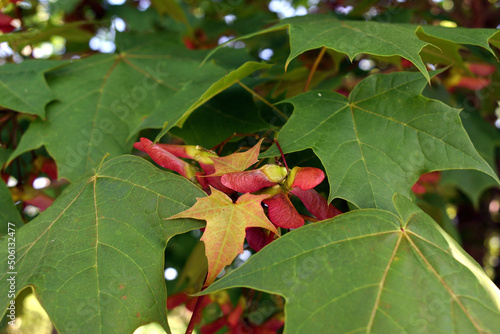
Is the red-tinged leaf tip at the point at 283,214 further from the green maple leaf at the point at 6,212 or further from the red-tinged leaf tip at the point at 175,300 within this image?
the red-tinged leaf tip at the point at 175,300

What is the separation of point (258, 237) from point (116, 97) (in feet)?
2.22

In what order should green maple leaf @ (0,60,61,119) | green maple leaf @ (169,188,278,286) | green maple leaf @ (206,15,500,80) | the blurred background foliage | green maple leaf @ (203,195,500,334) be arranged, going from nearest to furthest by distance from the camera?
green maple leaf @ (203,195,500,334)
green maple leaf @ (169,188,278,286)
green maple leaf @ (206,15,500,80)
green maple leaf @ (0,60,61,119)
the blurred background foliage

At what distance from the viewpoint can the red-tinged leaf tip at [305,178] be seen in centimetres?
71

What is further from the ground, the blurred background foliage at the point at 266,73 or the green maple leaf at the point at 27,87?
the green maple leaf at the point at 27,87

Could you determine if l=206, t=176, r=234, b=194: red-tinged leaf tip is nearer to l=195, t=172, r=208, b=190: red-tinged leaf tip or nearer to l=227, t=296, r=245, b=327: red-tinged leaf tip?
l=195, t=172, r=208, b=190: red-tinged leaf tip

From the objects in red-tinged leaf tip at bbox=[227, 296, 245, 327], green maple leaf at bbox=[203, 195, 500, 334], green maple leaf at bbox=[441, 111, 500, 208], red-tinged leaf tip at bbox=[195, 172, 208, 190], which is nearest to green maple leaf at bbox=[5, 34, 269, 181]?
red-tinged leaf tip at bbox=[195, 172, 208, 190]

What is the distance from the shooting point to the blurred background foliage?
1301 millimetres

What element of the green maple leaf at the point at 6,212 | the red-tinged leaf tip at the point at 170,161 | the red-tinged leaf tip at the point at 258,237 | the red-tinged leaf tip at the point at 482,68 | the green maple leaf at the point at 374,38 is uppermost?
the green maple leaf at the point at 374,38

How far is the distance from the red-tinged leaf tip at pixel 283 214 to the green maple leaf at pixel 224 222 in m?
0.04

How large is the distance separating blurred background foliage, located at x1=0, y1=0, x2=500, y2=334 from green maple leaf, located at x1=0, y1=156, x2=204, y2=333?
0.53 ft

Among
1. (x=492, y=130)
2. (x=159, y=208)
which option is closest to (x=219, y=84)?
(x=159, y=208)

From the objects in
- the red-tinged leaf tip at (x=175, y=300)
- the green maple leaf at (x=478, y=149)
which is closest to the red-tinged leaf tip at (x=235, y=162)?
the red-tinged leaf tip at (x=175, y=300)

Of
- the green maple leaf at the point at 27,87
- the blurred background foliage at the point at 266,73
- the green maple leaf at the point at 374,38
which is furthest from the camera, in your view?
the blurred background foliage at the point at 266,73

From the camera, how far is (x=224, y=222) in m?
0.67
